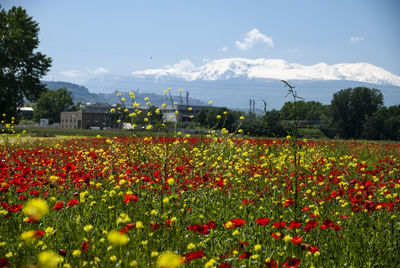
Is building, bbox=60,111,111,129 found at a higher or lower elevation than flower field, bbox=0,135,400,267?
lower

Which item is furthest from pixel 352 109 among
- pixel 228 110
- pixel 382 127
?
pixel 228 110

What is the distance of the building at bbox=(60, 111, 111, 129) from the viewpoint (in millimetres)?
119875

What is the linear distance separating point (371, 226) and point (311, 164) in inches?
162

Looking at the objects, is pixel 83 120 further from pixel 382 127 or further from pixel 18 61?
pixel 382 127

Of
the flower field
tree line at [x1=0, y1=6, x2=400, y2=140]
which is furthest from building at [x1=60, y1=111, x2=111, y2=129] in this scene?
the flower field

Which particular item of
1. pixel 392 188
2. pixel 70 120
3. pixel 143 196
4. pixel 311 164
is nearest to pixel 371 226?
pixel 392 188

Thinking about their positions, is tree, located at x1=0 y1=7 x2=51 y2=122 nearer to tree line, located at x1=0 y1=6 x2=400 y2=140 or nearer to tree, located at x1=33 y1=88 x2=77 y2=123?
tree line, located at x1=0 y1=6 x2=400 y2=140

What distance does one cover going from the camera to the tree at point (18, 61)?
32.7 m

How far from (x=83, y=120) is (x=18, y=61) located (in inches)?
3523

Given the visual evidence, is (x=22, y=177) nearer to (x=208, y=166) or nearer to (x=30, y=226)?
(x=30, y=226)

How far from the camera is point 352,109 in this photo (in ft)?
227

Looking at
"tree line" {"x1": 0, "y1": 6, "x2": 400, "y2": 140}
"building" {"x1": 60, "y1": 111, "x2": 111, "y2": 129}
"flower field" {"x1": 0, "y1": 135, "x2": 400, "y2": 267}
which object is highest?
"tree line" {"x1": 0, "y1": 6, "x2": 400, "y2": 140}

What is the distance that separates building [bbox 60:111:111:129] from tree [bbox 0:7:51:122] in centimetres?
8443

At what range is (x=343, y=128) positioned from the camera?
225 ft
